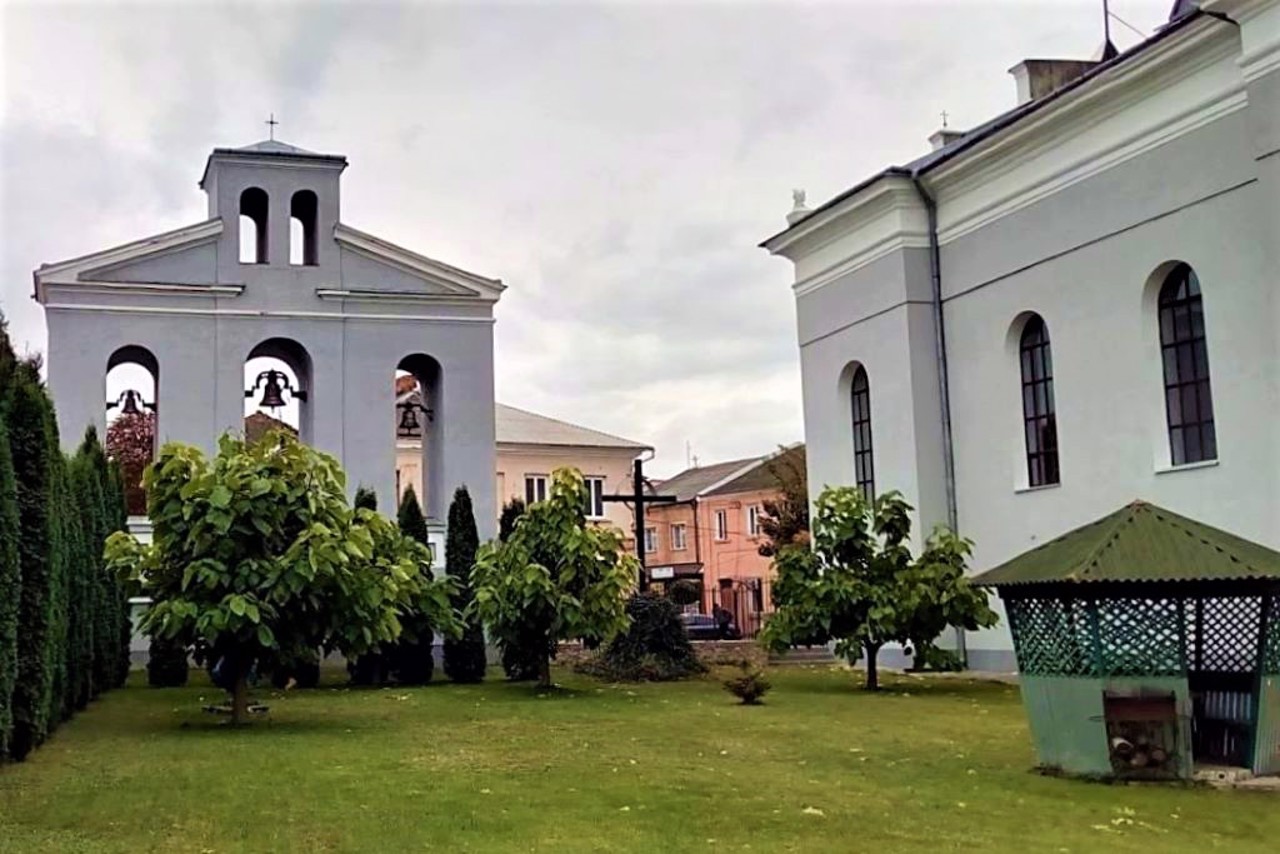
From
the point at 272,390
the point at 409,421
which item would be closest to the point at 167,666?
the point at 272,390

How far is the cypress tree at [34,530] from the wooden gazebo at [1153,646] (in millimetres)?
8573

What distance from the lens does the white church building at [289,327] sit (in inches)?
982

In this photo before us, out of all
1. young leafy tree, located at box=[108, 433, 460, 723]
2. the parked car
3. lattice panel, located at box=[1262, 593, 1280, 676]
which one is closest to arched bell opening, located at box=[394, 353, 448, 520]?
young leafy tree, located at box=[108, 433, 460, 723]

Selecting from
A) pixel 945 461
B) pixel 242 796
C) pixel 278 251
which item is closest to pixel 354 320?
pixel 278 251

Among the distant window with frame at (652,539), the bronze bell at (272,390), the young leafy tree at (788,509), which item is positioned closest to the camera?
the bronze bell at (272,390)

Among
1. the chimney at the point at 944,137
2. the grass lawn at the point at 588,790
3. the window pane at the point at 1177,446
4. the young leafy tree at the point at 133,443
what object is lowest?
the grass lawn at the point at 588,790

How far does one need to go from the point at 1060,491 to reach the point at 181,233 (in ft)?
55.6

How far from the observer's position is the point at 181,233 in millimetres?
25391

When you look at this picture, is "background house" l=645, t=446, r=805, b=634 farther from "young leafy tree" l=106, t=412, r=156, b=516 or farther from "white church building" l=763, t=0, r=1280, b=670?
"white church building" l=763, t=0, r=1280, b=670

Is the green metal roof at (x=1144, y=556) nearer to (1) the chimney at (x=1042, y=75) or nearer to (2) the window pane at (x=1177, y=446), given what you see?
(2) the window pane at (x=1177, y=446)

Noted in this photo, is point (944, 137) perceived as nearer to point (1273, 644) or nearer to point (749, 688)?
point (749, 688)

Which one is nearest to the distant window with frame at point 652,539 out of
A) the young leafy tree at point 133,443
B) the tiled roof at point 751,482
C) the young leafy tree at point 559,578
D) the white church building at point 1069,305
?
the tiled roof at point 751,482

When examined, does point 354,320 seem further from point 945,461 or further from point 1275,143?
point 1275,143

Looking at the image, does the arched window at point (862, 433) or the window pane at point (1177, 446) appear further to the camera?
the arched window at point (862, 433)
